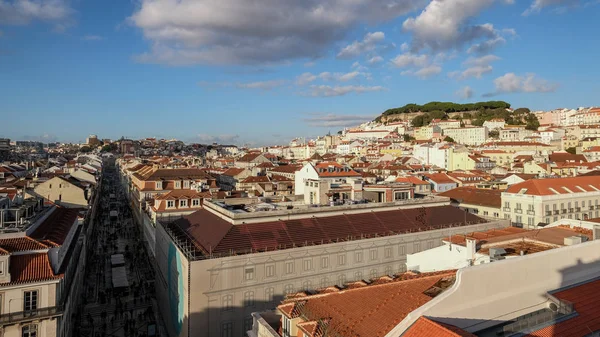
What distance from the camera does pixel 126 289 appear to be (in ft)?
135

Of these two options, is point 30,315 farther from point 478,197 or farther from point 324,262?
point 478,197

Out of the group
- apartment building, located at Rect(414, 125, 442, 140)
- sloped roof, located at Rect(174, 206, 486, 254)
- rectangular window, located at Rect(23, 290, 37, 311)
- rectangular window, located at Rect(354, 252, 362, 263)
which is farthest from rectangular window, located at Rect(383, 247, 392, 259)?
apartment building, located at Rect(414, 125, 442, 140)

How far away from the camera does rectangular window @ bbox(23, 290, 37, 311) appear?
71.7 ft

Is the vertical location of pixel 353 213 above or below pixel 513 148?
below

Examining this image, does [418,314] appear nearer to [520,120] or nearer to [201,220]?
[201,220]

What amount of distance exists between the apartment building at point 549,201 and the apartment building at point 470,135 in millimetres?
123582

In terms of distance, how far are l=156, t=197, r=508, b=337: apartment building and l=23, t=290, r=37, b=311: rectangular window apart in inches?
311

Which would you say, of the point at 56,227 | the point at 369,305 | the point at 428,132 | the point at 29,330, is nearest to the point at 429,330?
the point at 369,305

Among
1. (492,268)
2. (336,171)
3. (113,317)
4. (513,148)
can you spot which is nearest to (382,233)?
(492,268)

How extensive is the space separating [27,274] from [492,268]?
22621mm

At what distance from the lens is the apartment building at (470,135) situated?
173 meters

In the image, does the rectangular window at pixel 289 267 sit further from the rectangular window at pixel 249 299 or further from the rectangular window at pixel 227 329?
the rectangular window at pixel 227 329

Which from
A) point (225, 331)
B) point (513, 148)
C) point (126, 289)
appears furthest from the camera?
point (513, 148)

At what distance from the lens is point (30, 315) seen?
21766 mm
